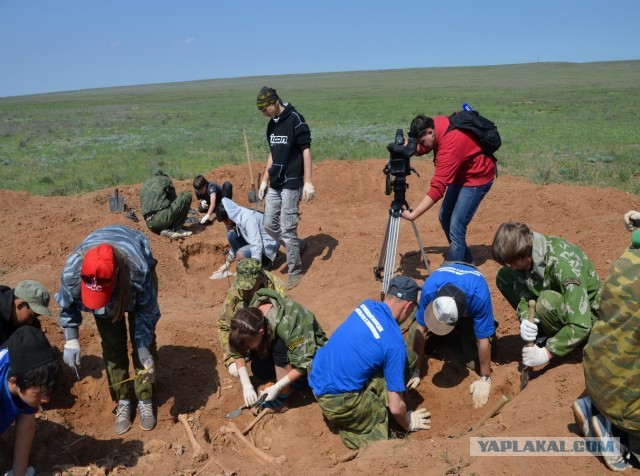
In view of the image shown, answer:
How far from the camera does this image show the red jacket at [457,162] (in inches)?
201

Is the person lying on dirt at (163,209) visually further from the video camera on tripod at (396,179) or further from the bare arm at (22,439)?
the bare arm at (22,439)

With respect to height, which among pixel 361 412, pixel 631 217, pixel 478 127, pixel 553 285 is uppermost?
pixel 478 127

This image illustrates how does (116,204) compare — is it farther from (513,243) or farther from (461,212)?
(513,243)

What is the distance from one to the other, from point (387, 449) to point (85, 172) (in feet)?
51.4

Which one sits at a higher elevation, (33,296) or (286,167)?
(286,167)

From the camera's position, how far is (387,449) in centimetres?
339

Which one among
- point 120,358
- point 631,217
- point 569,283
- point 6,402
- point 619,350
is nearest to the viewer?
point 619,350

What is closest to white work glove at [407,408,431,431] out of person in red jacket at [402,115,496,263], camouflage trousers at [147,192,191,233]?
person in red jacket at [402,115,496,263]

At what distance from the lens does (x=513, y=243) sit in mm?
3641

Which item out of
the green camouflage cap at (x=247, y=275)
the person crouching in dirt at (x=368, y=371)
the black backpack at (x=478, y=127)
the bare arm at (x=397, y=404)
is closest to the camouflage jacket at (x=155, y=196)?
the green camouflage cap at (x=247, y=275)

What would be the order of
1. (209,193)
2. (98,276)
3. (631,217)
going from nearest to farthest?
(98,276) → (631,217) → (209,193)

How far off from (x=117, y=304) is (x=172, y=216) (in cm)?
538

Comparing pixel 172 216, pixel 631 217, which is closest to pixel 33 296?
pixel 631 217

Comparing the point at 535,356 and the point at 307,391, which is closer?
the point at 535,356
